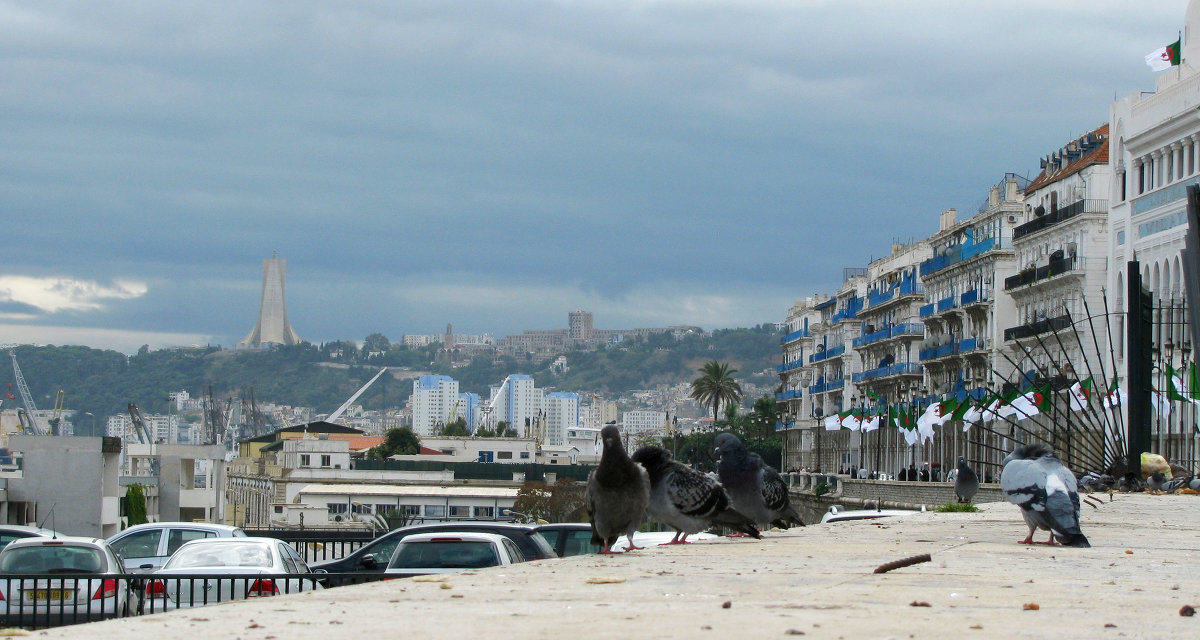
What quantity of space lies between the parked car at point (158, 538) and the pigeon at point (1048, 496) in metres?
12.4

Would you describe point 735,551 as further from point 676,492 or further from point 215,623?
point 215,623

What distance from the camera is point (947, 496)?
64.2 m

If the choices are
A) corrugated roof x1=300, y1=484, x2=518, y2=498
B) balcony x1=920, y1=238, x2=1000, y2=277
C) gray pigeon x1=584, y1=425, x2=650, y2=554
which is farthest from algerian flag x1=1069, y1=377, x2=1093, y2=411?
corrugated roof x1=300, y1=484, x2=518, y2=498

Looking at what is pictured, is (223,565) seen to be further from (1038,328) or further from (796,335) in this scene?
(796,335)

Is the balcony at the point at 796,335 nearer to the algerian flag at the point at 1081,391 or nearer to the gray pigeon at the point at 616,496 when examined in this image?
the algerian flag at the point at 1081,391

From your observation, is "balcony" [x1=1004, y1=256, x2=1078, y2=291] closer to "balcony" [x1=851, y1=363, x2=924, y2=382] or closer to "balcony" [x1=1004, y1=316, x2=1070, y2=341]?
"balcony" [x1=1004, y1=316, x2=1070, y2=341]

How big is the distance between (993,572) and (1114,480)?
26.6 m

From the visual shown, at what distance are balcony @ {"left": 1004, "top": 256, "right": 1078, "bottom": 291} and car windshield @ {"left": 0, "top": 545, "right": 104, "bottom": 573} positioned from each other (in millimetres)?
61447

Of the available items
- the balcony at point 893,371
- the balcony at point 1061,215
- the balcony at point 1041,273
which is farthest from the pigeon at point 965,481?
the balcony at point 893,371

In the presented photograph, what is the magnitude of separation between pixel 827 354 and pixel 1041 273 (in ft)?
175

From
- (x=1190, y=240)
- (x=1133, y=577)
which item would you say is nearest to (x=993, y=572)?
(x=1133, y=577)

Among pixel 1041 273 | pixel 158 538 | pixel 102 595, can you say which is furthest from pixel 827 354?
pixel 102 595

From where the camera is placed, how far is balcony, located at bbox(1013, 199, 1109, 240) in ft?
244

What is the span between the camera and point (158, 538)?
26531mm
